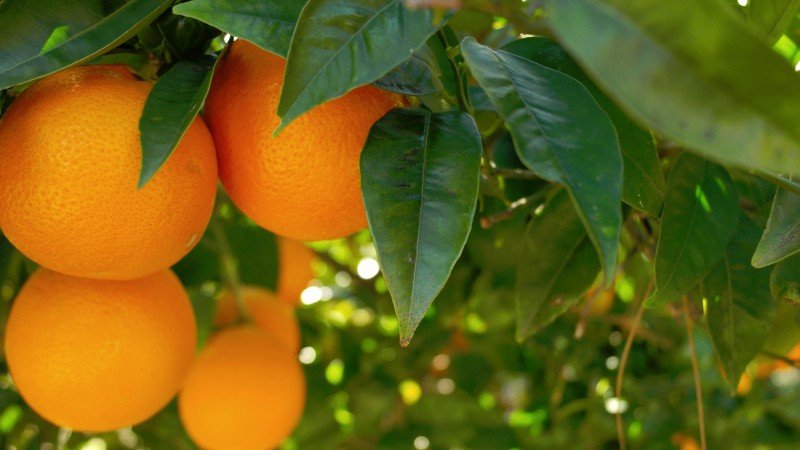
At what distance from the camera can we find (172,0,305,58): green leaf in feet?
1.77

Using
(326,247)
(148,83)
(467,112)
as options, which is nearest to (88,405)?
(148,83)

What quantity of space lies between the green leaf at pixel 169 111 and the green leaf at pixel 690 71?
0.99 ft

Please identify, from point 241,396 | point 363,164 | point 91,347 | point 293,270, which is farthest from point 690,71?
point 293,270

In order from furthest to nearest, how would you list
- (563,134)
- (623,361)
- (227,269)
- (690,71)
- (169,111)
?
1. (227,269)
2. (623,361)
3. (169,111)
4. (563,134)
5. (690,71)

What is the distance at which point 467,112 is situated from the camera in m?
0.66

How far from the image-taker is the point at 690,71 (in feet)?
1.13

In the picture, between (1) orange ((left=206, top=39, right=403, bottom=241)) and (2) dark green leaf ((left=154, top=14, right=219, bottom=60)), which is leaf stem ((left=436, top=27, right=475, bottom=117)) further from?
(2) dark green leaf ((left=154, top=14, right=219, bottom=60))

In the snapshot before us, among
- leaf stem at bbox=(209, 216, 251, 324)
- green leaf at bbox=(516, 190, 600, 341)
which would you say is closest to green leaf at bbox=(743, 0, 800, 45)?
green leaf at bbox=(516, 190, 600, 341)

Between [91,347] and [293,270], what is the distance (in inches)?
25.4

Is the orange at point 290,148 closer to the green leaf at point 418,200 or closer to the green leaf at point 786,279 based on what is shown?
the green leaf at point 418,200

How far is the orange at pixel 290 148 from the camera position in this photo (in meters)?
0.64

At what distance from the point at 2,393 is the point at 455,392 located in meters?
0.72

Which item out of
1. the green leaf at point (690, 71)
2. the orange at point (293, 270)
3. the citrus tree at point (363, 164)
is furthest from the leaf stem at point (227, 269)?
the green leaf at point (690, 71)

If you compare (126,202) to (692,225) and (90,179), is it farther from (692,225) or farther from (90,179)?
(692,225)
